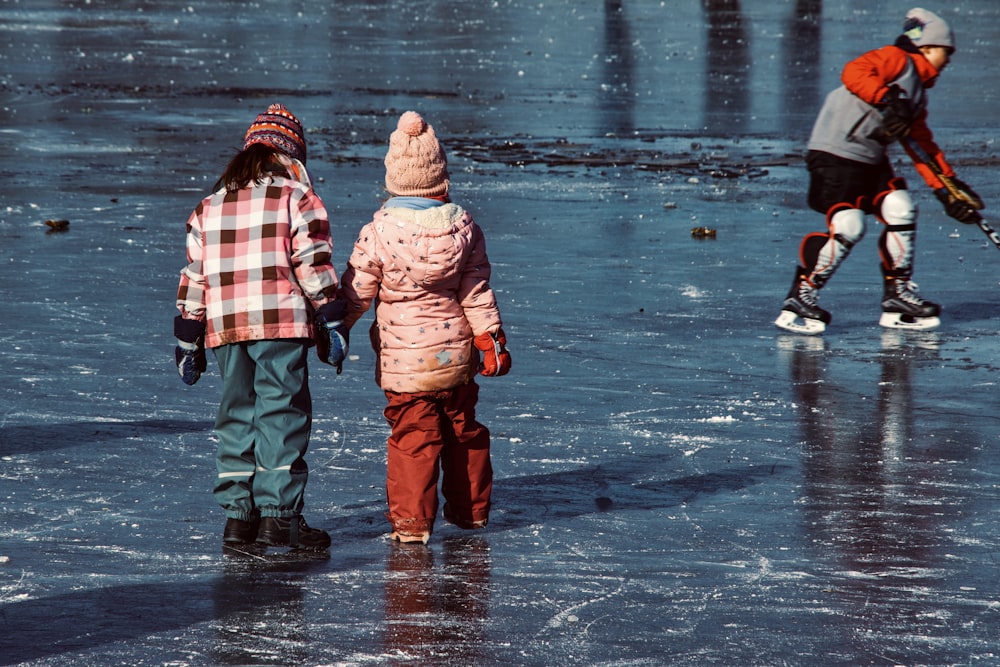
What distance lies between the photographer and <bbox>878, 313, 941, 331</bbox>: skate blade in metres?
8.61

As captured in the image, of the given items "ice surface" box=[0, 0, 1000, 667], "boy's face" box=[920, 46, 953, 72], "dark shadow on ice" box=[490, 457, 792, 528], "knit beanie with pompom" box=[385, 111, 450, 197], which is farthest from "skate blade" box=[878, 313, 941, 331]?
"knit beanie with pompom" box=[385, 111, 450, 197]

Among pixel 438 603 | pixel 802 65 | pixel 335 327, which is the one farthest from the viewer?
pixel 802 65

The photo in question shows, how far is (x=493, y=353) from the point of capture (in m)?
5.32

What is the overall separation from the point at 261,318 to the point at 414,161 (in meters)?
0.70

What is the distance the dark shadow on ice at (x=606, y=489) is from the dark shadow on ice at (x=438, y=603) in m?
0.38

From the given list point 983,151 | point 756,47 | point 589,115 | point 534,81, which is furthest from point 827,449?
point 756,47

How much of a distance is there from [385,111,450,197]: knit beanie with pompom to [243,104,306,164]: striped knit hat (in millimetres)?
306

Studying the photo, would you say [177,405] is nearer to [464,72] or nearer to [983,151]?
[983,151]

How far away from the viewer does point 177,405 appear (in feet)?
22.9

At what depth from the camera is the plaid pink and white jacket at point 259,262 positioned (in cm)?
516

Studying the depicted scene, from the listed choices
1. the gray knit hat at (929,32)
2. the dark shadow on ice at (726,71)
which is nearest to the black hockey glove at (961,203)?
the gray knit hat at (929,32)

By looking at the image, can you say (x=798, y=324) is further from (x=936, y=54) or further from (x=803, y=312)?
(x=936, y=54)

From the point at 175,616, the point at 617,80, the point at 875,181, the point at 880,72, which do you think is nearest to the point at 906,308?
the point at 875,181

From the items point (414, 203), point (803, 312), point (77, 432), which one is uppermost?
point (414, 203)
